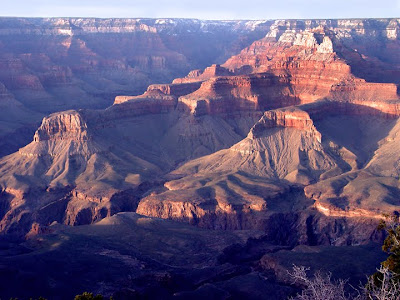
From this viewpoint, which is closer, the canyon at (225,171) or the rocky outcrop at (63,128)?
the canyon at (225,171)

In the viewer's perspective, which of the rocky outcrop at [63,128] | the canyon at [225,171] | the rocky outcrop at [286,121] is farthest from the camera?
the rocky outcrop at [63,128]

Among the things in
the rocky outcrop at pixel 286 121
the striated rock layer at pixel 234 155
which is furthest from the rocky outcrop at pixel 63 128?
the rocky outcrop at pixel 286 121

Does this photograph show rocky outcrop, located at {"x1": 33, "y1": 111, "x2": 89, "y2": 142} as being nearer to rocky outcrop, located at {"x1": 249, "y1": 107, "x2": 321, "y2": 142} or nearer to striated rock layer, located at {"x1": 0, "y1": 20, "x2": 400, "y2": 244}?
striated rock layer, located at {"x1": 0, "y1": 20, "x2": 400, "y2": 244}

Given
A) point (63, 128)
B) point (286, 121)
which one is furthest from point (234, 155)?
point (63, 128)

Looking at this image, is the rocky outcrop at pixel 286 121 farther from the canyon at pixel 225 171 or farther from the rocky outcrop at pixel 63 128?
the rocky outcrop at pixel 63 128

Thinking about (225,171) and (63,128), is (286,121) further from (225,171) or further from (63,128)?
(63,128)

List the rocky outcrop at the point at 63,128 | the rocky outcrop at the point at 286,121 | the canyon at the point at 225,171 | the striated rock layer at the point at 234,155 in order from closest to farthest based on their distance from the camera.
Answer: the canyon at the point at 225,171, the striated rock layer at the point at 234,155, the rocky outcrop at the point at 286,121, the rocky outcrop at the point at 63,128

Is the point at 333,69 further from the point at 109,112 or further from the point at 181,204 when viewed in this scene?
the point at 181,204

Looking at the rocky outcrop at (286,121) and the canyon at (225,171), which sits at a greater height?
the rocky outcrop at (286,121)
